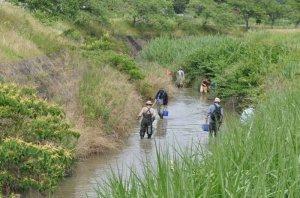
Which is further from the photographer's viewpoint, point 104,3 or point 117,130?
point 104,3

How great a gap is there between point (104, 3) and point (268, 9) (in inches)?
1023

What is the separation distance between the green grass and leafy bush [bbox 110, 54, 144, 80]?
18.2 m

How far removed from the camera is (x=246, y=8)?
222 feet

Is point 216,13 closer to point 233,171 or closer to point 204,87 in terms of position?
point 204,87

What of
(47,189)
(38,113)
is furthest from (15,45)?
(47,189)

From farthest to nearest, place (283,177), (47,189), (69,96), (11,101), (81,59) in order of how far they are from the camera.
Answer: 1. (81,59)
2. (69,96)
3. (11,101)
4. (47,189)
5. (283,177)

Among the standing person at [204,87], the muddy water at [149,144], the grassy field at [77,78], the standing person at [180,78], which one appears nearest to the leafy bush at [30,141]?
the muddy water at [149,144]

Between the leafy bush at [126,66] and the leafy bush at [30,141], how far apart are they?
12254 millimetres

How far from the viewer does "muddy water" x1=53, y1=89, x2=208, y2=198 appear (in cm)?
1423

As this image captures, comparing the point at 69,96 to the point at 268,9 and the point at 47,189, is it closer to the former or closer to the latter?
the point at 47,189

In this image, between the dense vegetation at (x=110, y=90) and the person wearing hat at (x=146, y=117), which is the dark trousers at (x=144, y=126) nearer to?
the person wearing hat at (x=146, y=117)

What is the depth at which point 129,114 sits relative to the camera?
22375 mm

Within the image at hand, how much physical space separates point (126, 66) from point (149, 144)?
9175 millimetres

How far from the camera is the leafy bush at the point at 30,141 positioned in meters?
12.6
